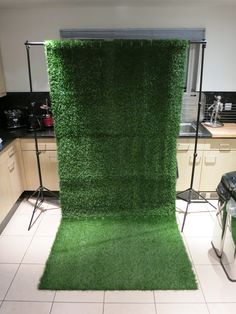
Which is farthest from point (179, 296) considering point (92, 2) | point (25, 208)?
point (92, 2)

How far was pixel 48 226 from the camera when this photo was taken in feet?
9.71

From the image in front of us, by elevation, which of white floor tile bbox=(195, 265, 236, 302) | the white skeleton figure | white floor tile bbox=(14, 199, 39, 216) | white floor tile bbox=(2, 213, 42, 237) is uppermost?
the white skeleton figure

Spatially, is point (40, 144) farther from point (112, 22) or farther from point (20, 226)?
point (112, 22)

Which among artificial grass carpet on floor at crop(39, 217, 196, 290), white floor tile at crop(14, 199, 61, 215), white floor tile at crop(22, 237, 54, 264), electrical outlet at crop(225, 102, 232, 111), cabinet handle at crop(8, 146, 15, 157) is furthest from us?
electrical outlet at crop(225, 102, 232, 111)

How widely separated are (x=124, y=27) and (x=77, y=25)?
0.56 m

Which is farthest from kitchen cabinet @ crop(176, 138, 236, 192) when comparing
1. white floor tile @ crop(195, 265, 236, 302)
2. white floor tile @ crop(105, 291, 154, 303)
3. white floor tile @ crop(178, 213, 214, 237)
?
white floor tile @ crop(105, 291, 154, 303)

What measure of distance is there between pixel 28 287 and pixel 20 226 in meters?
0.90

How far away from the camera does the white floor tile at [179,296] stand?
206 cm

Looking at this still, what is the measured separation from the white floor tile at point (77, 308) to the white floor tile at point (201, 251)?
976mm

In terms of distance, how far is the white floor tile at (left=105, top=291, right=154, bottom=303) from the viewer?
206 centimetres

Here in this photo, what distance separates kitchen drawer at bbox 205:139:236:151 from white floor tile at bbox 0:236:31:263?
7.41ft

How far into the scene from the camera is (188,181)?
3.31 m

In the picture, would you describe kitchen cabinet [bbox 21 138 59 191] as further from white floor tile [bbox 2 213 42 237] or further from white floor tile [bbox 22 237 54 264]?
white floor tile [bbox 22 237 54 264]

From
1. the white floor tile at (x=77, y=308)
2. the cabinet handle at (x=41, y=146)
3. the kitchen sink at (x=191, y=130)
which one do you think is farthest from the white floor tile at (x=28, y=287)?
the kitchen sink at (x=191, y=130)
